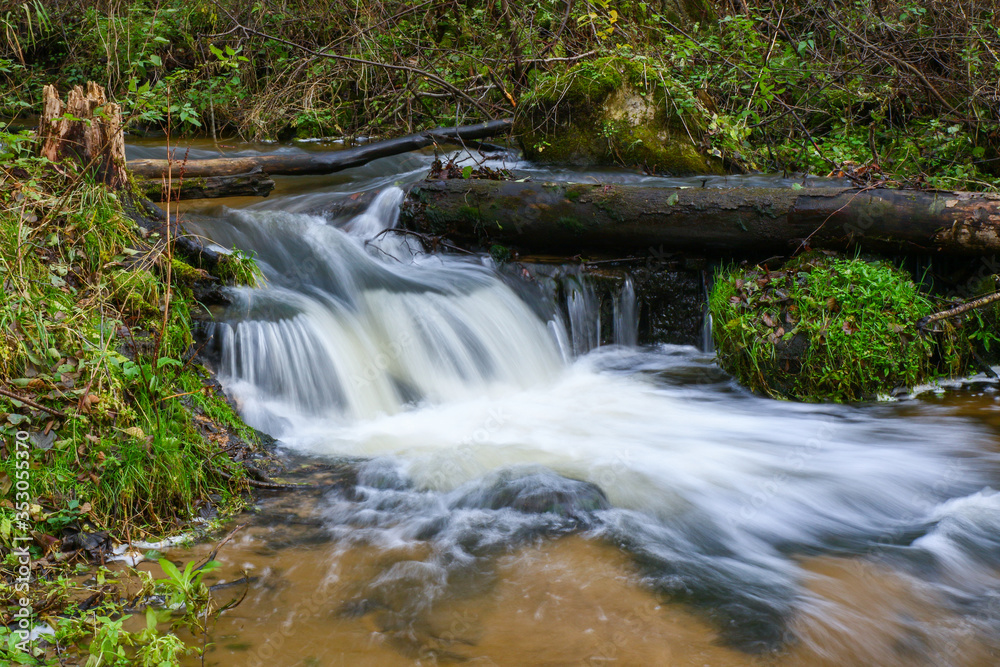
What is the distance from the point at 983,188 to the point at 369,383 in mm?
5941

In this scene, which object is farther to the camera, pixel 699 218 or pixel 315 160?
pixel 315 160

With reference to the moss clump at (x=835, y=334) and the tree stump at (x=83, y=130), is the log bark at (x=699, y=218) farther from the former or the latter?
the tree stump at (x=83, y=130)

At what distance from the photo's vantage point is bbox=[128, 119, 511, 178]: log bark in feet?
21.9

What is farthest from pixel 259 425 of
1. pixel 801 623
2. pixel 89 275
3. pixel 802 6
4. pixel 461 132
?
pixel 802 6

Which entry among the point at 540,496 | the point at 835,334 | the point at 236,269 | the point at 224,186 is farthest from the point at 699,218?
the point at 224,186

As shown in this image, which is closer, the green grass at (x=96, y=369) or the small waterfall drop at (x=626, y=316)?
the green grass at (x=96, y=369)

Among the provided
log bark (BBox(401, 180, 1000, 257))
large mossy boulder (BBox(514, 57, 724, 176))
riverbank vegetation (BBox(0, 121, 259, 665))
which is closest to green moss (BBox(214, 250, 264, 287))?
riverbank vegetation (BBox(0, 121, 259, 665))

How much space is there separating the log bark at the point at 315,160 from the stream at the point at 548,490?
49 cm

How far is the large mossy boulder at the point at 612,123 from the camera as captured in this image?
8.26 metres

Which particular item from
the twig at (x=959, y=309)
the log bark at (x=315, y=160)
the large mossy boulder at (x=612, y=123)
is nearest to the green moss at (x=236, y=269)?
the log bark at (x=315, y=160)

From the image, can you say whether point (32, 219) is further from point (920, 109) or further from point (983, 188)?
point (920, 109)

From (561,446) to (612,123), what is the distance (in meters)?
5.02

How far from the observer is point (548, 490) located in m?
3.64

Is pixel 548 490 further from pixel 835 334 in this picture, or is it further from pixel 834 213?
pixel 834 213
